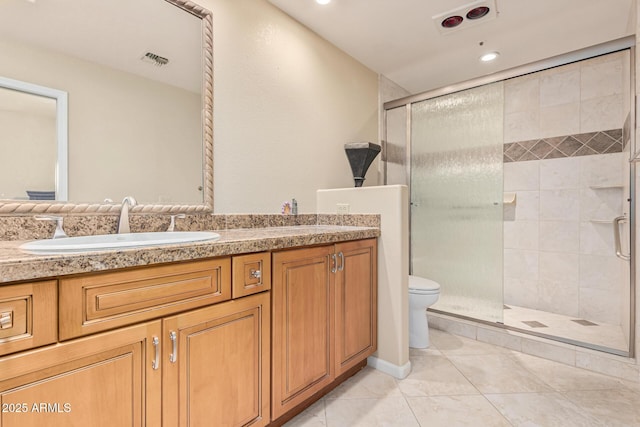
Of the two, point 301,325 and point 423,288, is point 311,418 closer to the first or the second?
point 301,325

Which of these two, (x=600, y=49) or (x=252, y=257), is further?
(x=600, y=49)

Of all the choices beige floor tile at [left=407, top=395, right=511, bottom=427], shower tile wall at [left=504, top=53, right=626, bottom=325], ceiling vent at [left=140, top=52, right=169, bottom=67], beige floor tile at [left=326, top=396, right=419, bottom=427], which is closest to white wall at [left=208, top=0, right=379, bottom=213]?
ceiling vent at [left=140, top=52, right=169, bottom=67]

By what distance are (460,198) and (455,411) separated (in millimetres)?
1458

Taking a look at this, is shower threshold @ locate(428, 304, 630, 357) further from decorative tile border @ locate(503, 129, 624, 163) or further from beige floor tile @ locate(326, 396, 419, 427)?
decorative tile border @ locate(503, 129, 624, 163)

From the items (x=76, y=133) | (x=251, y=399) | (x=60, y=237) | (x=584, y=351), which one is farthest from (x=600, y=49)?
(x=60, y=237)

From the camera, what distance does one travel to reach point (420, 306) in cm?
219

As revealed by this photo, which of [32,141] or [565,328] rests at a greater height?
[32,141]

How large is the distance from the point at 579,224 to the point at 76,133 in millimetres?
3584

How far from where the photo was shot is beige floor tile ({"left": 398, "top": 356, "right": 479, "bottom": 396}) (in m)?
1.67

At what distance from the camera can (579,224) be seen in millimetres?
2719

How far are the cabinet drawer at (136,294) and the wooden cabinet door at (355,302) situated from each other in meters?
0.70

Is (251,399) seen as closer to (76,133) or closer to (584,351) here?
(76,133)

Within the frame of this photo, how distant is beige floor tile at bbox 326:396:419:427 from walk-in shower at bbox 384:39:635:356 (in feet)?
3.85

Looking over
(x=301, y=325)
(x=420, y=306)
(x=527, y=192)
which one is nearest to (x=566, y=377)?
(x=420, y=306)
